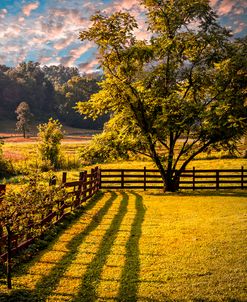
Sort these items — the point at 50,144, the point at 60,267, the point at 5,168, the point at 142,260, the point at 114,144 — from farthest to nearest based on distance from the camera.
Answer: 1. the point at 50,144
2. the point at 5,168
3. the point at 114,144
4. the point at 142,260
5. the point at 60,267

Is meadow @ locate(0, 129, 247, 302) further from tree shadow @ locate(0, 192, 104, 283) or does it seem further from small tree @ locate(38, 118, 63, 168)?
small tree @ locate(38, 118, 63, 168)

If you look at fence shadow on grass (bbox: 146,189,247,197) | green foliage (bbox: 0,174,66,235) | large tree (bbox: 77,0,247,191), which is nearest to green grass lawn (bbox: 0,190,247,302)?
green foliage (bbox: 0,174,66,235)

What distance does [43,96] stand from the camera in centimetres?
15050

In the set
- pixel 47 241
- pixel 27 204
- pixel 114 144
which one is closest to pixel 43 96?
pixel 114 144

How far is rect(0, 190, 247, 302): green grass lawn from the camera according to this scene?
27.1 feet

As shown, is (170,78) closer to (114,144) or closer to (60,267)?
(114,144)

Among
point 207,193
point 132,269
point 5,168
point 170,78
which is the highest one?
point 170,78

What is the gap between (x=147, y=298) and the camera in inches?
314

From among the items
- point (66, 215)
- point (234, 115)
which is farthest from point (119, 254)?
point (234, 115)

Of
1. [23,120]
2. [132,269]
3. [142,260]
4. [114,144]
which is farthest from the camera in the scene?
[23,120]

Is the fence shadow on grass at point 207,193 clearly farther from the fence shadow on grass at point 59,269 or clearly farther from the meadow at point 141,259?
the fence shadow on grass at point 59,269

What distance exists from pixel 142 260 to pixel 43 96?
14648cm

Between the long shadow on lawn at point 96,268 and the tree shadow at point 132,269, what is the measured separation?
0.61 meters

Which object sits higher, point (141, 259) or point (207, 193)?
point (141, 259)
